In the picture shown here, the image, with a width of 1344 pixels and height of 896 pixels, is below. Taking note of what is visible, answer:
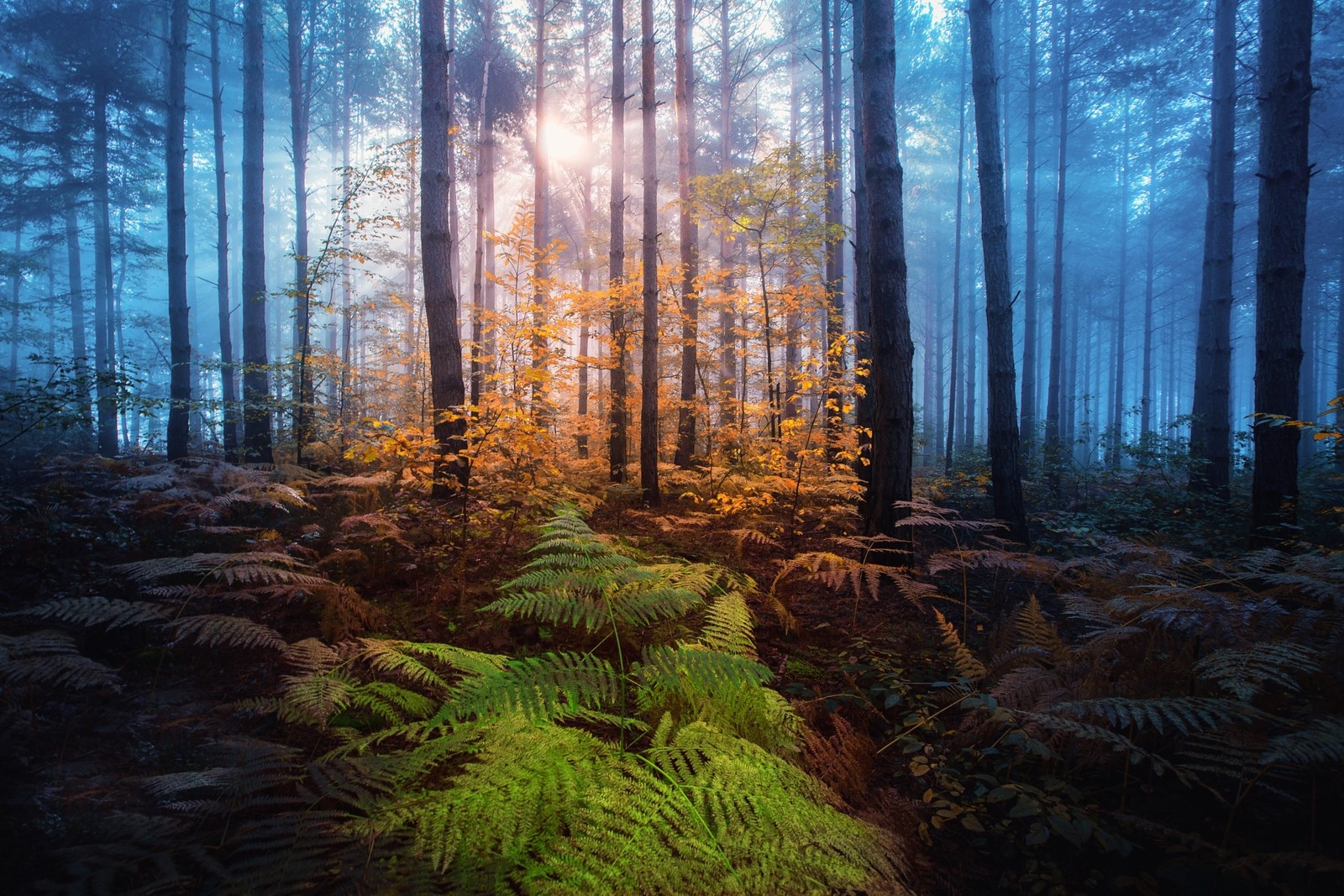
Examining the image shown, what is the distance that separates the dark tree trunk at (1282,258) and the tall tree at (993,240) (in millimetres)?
2503

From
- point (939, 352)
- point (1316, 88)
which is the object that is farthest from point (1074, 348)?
point (1316, 88)

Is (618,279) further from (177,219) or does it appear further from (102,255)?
(102,255)

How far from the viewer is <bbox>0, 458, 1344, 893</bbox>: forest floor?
4.86ft

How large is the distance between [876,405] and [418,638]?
15.0ft

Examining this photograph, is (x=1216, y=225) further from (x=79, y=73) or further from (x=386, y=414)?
(x=79, y=73)

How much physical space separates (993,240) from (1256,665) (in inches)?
312

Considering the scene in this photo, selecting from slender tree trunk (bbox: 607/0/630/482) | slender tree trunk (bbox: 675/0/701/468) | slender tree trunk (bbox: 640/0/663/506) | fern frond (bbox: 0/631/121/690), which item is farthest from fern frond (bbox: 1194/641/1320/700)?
slender tree trunk (bbox: 675/0/701/468)

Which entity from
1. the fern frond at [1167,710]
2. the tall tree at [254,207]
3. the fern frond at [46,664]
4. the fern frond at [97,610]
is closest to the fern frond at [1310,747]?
the fern frond at [1167,710]

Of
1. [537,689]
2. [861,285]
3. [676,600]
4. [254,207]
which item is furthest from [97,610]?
[254,207]

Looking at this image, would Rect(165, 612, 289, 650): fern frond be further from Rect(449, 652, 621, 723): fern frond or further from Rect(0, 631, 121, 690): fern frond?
Rect(449, 652, 621, 723): fern frond

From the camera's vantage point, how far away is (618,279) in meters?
9.69

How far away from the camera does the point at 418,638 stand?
3.12 meters

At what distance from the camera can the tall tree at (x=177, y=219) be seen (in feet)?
35.3

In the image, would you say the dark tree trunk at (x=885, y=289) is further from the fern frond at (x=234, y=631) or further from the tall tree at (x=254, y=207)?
the tall tree at (x=254, y=207)
